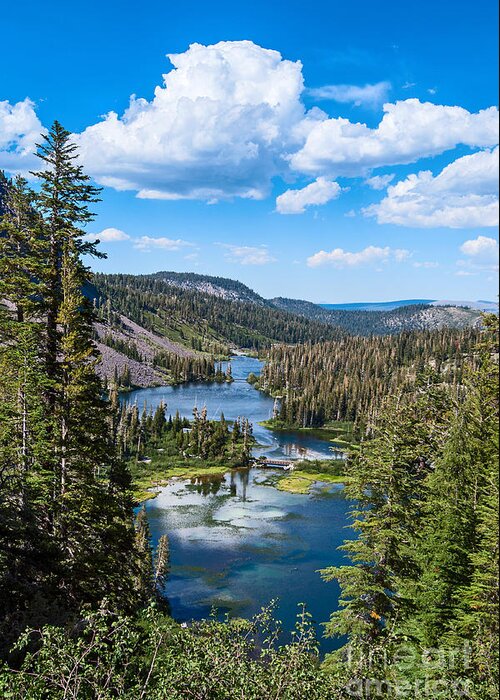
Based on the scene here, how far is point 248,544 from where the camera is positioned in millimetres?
59844

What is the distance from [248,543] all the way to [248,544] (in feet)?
0.92

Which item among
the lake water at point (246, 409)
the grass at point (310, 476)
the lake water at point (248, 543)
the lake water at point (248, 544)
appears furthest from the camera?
the lake water at point (246, 409)

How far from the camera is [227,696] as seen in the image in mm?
10398

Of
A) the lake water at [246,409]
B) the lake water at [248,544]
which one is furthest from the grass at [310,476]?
the lake water at [246,409]

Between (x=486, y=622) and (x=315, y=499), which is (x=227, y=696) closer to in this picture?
(x=486, y=622)

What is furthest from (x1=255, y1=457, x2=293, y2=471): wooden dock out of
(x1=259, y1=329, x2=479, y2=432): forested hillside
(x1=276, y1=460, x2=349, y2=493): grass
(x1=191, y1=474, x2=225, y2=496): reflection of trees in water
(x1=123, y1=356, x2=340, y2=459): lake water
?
(x1=259, y1=329, x2=479, y2=432): forested hillside

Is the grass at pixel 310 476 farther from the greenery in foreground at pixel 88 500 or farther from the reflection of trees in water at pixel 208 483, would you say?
the greenery in foreground at pixel 88 500

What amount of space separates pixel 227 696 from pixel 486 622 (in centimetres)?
1042

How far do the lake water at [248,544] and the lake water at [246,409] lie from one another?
81.6 ft

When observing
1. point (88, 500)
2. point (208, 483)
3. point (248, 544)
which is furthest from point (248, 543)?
point (88, 500)

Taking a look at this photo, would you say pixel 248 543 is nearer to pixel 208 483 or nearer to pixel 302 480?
pixel 208 483

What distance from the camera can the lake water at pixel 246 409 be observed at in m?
112

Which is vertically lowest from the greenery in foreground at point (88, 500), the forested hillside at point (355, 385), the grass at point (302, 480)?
the grass at point (302, 480)

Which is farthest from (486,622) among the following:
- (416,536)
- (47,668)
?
(47,668)
